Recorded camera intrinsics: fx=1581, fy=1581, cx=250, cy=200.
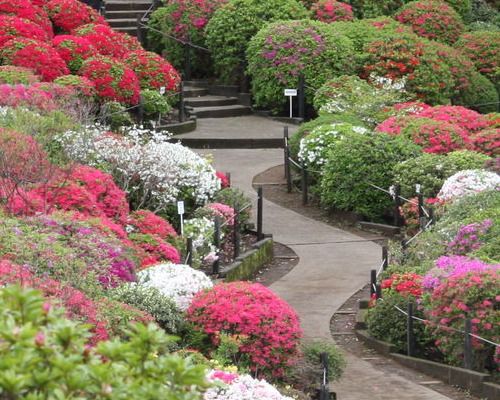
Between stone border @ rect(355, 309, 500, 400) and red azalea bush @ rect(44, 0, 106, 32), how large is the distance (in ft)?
50.2

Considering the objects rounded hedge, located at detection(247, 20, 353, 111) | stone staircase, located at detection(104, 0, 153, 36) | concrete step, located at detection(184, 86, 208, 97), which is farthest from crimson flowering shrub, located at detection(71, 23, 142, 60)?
stone staircase, located at detection(104, 0, 153, 36)

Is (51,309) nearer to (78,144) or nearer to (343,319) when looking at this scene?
(343,319)

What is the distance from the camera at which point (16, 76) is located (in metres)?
25.1

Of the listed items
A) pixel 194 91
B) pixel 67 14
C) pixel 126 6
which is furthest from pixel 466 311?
pixel 126 6

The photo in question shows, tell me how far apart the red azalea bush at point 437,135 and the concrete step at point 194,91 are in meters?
8.29

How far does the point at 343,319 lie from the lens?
18.9 meters

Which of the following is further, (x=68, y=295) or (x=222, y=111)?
(x=222, y=111)

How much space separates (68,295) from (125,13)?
76.1ft

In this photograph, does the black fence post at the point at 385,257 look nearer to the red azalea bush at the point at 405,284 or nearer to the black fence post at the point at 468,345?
the red azalea bush at the point at 405,284

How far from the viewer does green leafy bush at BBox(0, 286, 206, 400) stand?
7.05m

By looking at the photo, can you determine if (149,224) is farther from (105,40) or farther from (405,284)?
(105,40)

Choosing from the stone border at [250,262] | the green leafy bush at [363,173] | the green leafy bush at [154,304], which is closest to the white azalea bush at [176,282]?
the green leafy bush at [154,304]

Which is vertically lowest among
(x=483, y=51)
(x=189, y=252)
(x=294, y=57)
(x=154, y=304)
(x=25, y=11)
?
(x=189, y=252)

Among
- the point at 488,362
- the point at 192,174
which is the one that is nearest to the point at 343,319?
the point at 488,362
